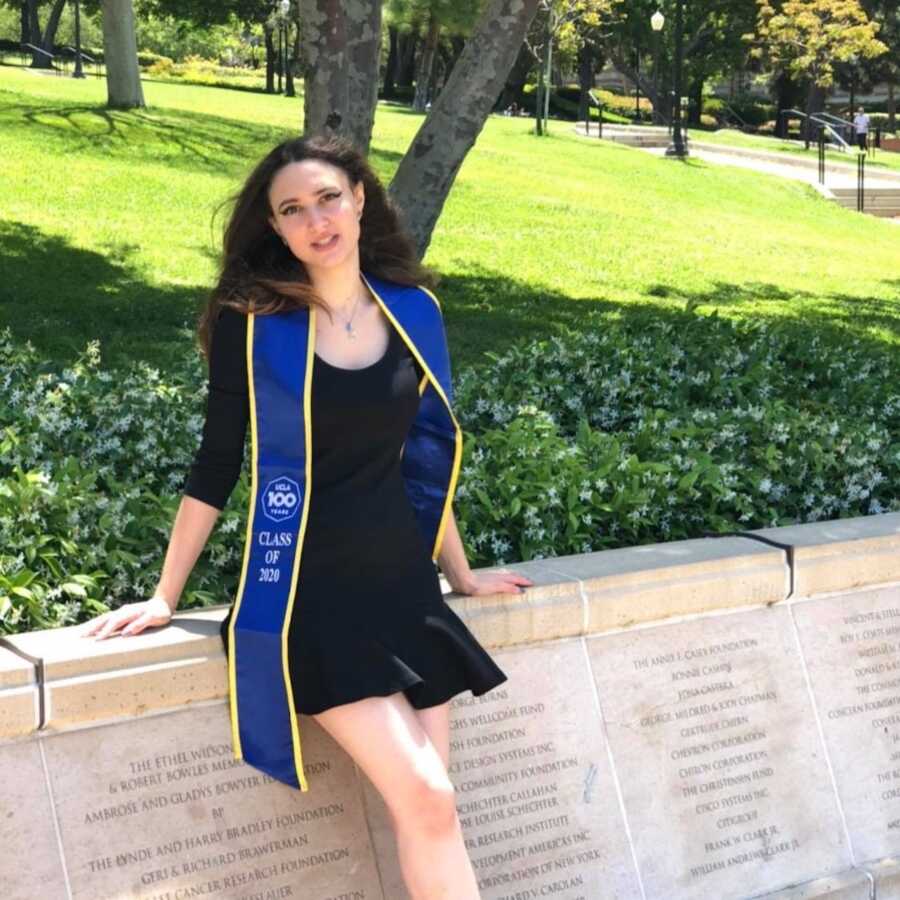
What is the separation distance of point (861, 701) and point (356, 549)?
6.75ft

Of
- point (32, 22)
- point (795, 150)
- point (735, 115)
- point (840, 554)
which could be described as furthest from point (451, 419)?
point (735, 115)

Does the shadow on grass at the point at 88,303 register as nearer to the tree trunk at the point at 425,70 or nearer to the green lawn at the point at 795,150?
the green lawn at the point at 795,150

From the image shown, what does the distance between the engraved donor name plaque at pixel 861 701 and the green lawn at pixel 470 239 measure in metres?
2.32

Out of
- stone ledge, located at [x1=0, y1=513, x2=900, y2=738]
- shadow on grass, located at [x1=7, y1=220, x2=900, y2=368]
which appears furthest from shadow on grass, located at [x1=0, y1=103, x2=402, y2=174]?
stone ledge, located at [x1=0, y1=513, x2=900, y2=738]

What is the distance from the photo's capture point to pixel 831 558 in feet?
15.1

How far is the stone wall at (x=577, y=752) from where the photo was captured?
134 inches

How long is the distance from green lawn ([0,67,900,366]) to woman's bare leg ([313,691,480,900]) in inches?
68.1

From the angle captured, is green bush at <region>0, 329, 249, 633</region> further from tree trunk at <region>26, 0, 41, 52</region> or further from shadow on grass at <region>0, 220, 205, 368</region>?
tree trunk at <region>26, 0, 41, 52</region>

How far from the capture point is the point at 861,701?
181 inches

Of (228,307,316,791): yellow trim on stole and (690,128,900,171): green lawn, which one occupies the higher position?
(228,307,316,791): yellow trim on stole

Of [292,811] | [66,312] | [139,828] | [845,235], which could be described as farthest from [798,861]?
[845,235]

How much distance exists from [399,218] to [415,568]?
40.0 inches

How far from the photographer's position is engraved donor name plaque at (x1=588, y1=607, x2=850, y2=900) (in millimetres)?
4164

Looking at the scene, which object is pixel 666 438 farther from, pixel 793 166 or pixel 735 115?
pixel 735 115
